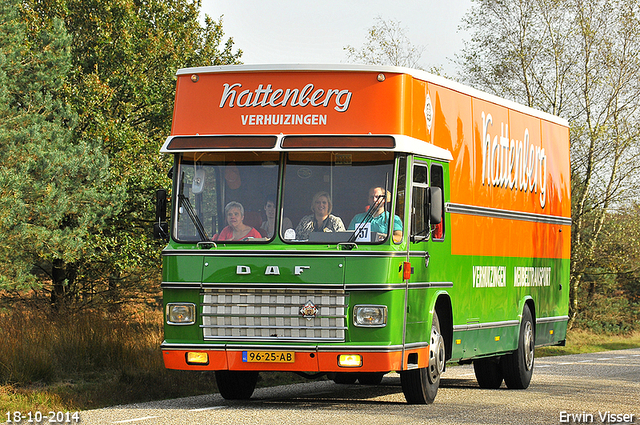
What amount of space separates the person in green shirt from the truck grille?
784mm

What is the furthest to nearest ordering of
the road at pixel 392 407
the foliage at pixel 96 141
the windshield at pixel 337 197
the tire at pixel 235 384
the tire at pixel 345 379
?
the foliage at pixel 96 141, the tire at pixel 345 379, the tire at pixel 235 384, the windshield at pixel 337 197, the road at pixel 392 407

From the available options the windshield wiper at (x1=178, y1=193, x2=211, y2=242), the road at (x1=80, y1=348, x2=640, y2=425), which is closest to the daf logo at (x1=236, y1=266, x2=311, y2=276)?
the windshield wiper at (x1=178, y1=193, x2=211, y2=242)

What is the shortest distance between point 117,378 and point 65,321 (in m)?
2.40

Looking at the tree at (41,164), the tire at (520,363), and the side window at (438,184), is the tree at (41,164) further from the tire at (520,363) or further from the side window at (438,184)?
the side window at (438,184)

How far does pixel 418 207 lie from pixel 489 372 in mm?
4719

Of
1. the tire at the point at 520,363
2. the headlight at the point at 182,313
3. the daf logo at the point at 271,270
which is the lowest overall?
the tire at the point at 520,363

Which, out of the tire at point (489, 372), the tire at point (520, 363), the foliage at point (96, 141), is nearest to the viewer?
the tire at point (520, 363)

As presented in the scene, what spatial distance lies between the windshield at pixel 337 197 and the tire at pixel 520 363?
481cm

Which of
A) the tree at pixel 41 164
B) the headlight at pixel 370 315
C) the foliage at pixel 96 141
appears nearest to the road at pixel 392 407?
the headlight at pixel 370 315

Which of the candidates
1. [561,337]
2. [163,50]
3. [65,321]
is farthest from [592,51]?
[65,321]

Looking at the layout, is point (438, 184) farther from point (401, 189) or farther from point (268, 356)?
point (268, 356)

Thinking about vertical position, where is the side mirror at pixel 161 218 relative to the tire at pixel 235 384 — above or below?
above

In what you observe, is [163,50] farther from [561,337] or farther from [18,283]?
[561,337]

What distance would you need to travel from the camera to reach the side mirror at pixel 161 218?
10664 mm
